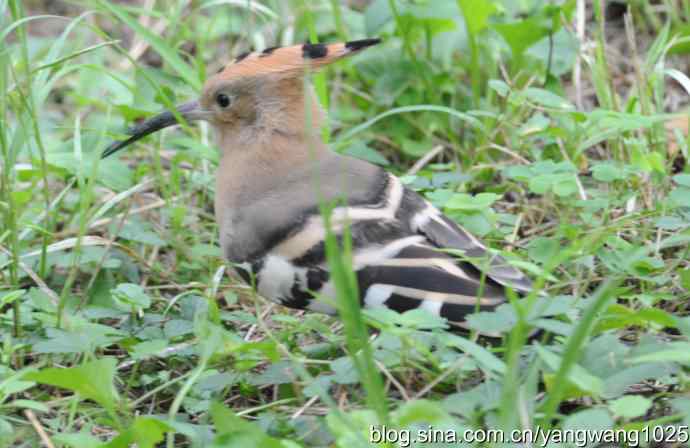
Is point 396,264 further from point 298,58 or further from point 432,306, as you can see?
point 298,58

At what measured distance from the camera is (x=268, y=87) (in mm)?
2379

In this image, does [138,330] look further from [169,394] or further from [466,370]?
[466,370]

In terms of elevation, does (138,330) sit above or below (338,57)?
below

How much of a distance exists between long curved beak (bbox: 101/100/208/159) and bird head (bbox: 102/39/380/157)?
1.9 inches

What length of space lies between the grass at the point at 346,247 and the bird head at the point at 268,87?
0.52 feet

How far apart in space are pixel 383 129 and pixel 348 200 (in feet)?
3.36

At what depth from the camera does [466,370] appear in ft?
6.03

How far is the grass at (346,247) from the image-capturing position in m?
1.73

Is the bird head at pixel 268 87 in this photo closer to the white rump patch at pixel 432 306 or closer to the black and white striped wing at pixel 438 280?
the black and white striped wing at pixel 438 280

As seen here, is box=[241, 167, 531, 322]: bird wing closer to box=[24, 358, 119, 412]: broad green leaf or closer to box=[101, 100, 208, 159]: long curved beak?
box=[24, 358, 119, 412]: broad green leaf

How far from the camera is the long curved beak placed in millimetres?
2480

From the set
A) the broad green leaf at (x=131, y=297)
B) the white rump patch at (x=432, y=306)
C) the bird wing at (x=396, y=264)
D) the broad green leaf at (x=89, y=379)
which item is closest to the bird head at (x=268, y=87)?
the bird wing at (x=396, y=264)

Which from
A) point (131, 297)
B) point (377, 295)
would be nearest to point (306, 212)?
point (377, 295)

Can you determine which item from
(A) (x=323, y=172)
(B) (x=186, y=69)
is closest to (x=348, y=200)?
(A) (x=323, y=172)
